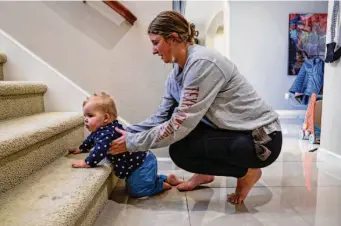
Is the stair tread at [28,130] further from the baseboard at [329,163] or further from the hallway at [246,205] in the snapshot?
the baseboard at [329,163]

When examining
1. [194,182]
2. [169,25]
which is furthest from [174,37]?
[194,182]

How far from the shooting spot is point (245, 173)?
139cm

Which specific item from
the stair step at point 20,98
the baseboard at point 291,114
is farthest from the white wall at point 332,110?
the baseboard at point 291,114

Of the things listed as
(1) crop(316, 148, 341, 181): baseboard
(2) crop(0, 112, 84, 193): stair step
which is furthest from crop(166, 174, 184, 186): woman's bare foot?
(1) crop(316, 148, 341, 181): baseboard

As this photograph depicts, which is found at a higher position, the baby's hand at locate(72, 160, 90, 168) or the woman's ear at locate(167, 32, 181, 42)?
the woman's ear at locate(167, 32, 181, 42)

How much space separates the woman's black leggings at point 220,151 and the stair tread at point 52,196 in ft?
1.22

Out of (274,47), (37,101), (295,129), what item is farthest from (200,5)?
(37,101)

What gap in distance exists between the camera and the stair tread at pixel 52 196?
0.81m

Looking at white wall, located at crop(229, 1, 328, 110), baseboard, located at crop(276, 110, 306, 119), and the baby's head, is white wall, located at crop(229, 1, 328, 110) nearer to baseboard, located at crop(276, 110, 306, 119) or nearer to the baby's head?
baseboard, located at crop(276, 110, 306, 119)

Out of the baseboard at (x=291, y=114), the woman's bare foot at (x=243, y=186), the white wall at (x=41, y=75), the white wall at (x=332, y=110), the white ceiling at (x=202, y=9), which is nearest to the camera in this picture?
the woman's bare foot at (x=243, y=186)

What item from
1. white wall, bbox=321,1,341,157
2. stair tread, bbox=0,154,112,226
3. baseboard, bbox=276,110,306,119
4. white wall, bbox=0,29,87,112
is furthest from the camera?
baseboard, bbox=276,110,306,119

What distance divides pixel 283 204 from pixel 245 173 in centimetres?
22

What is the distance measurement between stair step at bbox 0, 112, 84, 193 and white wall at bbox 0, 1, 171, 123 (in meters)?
0.40

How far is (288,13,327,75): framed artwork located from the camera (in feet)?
16.5
